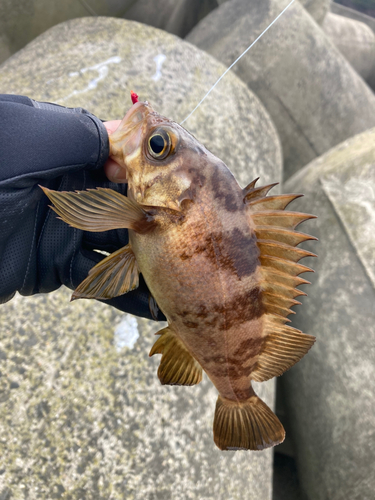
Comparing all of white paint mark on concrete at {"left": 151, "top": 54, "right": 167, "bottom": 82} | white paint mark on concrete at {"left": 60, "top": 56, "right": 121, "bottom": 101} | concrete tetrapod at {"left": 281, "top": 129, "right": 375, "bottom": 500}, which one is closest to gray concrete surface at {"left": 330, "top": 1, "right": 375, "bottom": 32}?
concrete tetrapod at {"left": 281, "top": 129, "right": 375, "bottom": 500}

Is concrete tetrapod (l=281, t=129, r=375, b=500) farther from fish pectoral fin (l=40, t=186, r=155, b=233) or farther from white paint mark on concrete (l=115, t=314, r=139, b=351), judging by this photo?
fish pectoral fin (l=40, t=186, r=155, b=233)

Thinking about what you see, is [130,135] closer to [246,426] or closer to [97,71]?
[246,426]

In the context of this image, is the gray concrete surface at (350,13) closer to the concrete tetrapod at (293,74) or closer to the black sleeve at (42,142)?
the concrete tetrapod at (293,74)

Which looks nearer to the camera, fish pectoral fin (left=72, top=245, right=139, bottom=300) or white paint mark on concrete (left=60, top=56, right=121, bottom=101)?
fish pectoral fin (left=72, top=245, right=139, bottom=300)

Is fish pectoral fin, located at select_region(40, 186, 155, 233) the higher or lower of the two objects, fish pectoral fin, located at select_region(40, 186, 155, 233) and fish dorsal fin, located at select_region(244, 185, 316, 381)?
the lower

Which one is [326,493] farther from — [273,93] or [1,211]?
[273,93]

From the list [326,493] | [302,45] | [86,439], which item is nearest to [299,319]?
[326,493]

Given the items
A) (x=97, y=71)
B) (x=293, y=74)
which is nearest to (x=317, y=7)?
(x=293, y=74)

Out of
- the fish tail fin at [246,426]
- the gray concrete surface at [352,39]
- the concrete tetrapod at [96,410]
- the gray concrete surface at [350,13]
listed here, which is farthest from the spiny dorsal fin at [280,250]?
the gray concrete surface at [350,13]
